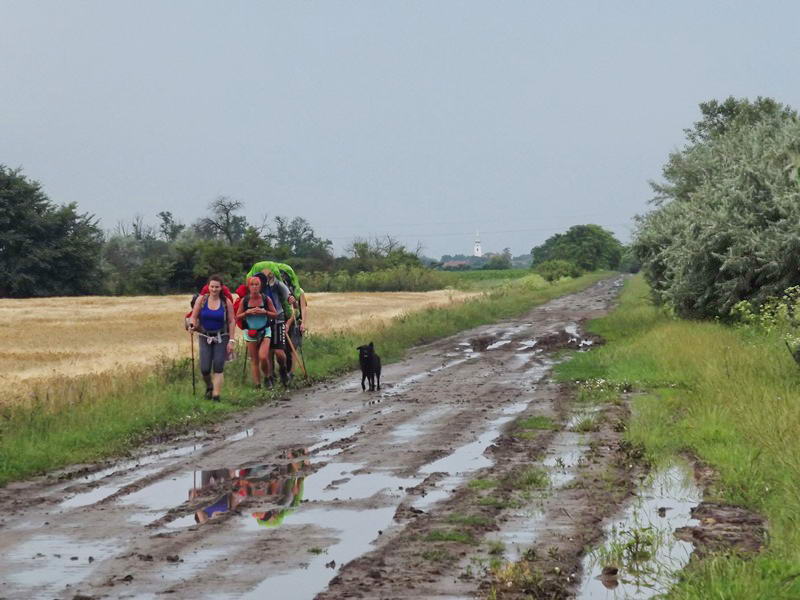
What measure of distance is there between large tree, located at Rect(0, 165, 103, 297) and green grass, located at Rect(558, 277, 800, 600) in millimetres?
57078

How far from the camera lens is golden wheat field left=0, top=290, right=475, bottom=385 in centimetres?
2442

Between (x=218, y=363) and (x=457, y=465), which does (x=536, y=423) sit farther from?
(x=218, y=363)

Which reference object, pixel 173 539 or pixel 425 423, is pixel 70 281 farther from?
pixel 173 539

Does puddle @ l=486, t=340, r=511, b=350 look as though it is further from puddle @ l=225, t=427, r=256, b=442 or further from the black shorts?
puddle @ l=225, t=427, r=256, b=442

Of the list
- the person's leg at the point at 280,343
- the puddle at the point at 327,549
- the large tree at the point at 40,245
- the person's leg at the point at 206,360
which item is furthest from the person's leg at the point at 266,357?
the large tree at the point at 40,245

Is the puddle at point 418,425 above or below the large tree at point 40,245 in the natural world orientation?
below

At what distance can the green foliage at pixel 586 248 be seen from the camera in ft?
578

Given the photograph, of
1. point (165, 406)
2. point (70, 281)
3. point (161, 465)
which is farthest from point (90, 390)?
point (70, 281)

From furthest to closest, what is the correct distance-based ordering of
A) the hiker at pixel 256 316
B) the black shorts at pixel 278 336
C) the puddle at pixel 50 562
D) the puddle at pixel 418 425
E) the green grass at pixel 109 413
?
the black shorts at pixel 278 336
the hiker at pixel 256 316
the puddle at pixel 418 425
the green grass at pixel 109 413
the puddle at pixel 50 562

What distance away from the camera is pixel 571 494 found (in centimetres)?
882

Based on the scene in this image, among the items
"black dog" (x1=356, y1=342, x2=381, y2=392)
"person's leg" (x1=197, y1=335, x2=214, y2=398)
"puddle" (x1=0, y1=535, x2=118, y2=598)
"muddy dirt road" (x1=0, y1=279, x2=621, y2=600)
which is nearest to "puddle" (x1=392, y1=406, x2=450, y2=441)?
"muddy dirt road" (x1=0, y1=279, x2=621, y2=600)

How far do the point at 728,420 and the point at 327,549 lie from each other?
636 centimetres

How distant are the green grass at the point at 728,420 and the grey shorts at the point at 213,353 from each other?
19.8 ft

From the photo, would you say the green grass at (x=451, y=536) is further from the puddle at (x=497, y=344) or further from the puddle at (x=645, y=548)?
the puddle at (x=497, y=344)
